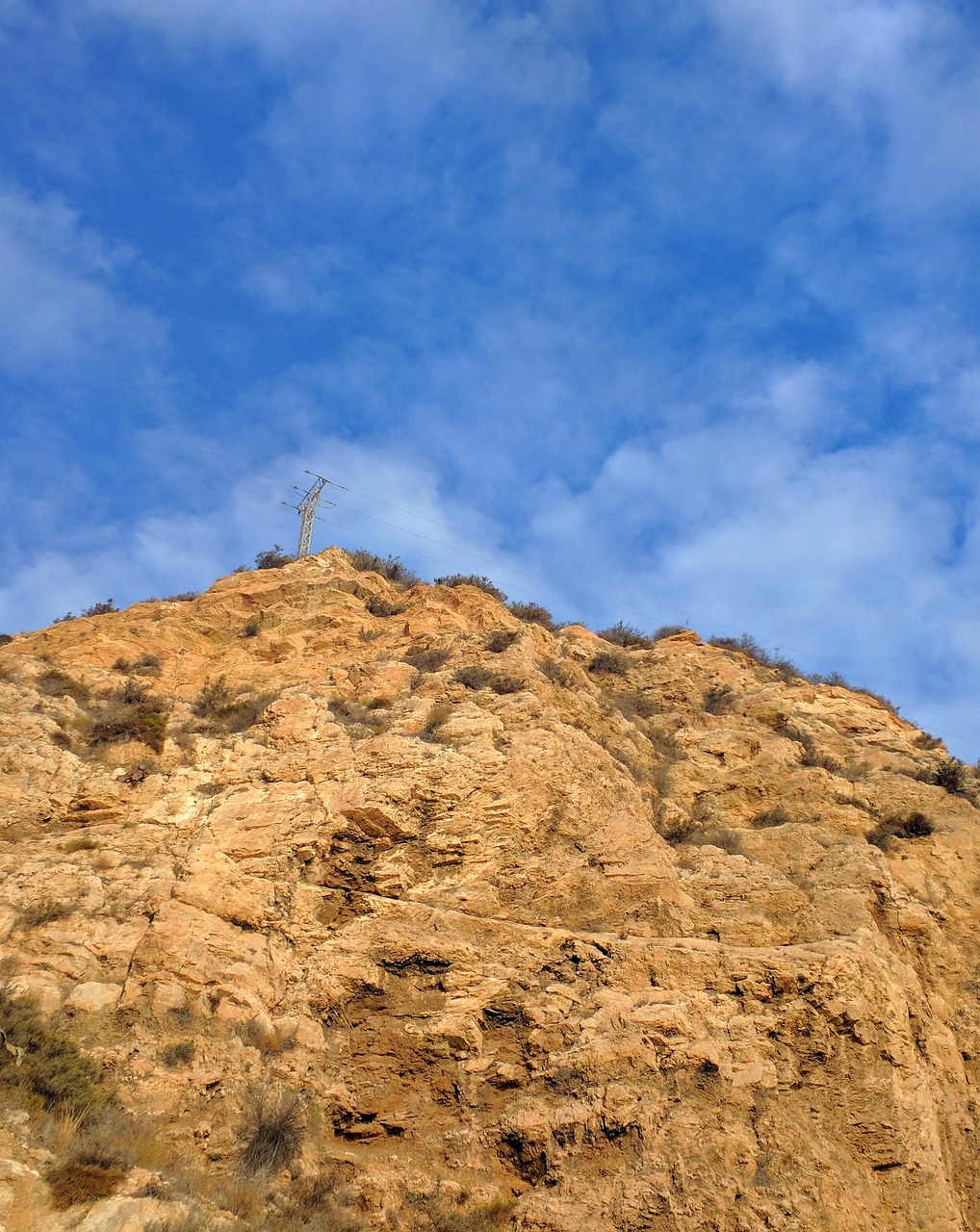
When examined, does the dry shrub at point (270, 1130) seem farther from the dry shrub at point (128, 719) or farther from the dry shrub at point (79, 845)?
the dry shrub at point (128, 719)

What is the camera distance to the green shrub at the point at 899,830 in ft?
46.8

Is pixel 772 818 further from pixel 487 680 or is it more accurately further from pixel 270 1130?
pixel 270 1130

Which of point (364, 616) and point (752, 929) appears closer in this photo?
point (752, 929)

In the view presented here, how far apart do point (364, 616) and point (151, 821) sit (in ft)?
23.5

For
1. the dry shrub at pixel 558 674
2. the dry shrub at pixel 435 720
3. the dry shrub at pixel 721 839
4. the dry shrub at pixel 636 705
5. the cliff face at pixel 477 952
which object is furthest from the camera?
the dry shrub at pixel 636 705

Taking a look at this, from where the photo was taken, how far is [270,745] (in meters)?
13.2

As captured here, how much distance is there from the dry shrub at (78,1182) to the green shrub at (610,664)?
1406 cm

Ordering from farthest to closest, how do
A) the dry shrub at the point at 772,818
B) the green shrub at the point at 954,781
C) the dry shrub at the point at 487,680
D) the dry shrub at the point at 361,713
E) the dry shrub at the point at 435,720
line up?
the green shrub at the point at 954,781 → the dry shrub at the point at 487,680 → the dry shrub at the point at 772,818 → the dry shrub at the point at 361,713 → the dry shrub at the point at 435,720

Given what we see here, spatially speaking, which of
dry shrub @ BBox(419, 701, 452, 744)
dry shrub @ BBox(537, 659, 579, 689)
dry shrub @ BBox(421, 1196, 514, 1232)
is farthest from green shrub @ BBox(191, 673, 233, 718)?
dry shrub @ BBox(421, 1196, 514, 1232)

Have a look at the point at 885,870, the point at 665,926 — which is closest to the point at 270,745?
the point at 665,926

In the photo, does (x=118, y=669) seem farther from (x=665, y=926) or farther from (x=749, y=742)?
(x=749, y=742)

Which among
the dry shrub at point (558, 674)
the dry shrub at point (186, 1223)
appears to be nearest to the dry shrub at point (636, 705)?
the dry shrub at point (558, 674)

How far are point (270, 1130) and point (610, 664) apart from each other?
12.7 meters

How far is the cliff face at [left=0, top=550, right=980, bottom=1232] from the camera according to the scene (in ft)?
29.6
